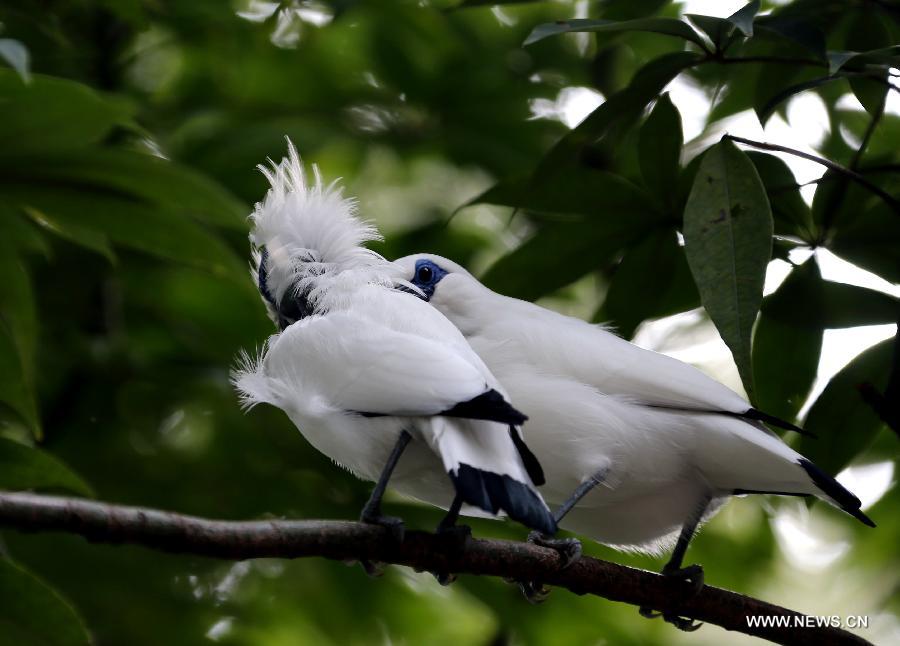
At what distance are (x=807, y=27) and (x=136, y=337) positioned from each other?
2094mm

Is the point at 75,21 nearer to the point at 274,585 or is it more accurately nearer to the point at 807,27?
the point at 274,585

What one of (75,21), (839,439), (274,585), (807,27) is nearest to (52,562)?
(274,585)

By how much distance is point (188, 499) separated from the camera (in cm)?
283

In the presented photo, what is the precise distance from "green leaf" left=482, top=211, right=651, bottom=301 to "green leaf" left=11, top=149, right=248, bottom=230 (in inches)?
21.8

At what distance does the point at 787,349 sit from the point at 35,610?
139 cm

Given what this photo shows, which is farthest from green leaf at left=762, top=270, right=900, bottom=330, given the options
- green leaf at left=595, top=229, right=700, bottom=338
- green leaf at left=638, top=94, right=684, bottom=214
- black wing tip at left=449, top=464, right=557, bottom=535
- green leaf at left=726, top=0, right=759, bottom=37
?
black wing tip at left=449, top=464, right=557, bottom=535

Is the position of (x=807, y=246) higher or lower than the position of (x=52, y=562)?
higher

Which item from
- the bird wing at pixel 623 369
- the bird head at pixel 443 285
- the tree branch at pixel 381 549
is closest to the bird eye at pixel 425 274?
the bird head at pixel 443 285

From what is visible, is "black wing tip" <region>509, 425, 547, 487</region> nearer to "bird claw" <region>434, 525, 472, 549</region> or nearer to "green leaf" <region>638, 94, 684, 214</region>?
"bird claw" <region>434, 525, 472, 549</region>

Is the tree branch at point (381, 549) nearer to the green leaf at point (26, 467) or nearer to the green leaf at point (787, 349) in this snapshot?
the green leaf at point (787, 349)

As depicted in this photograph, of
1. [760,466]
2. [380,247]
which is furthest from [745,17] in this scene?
[380,247]

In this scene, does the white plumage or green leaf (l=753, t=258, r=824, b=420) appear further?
green leaf (l=753, t=258, r=824, b=420)

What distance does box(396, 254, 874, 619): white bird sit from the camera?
1.87m

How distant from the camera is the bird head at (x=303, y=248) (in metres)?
1.87
